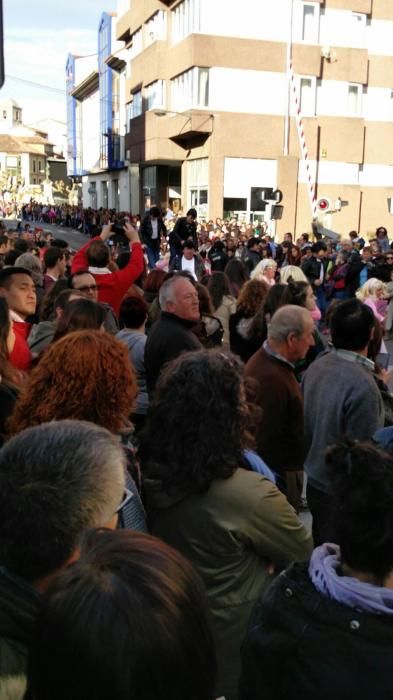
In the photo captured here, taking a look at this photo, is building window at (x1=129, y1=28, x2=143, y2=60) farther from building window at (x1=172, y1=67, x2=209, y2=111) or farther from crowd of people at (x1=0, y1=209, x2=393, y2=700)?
crowd of people at (x1=0, y1=209, x2=393, y2=700)

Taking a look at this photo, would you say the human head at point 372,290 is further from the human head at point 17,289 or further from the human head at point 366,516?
the human head at point 366,516

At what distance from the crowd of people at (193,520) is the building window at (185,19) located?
25.6 meters

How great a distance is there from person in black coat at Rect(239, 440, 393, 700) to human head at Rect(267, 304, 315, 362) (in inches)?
78.8

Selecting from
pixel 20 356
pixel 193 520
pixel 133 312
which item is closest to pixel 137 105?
pixel 133 312

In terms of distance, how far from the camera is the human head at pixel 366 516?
170 cm

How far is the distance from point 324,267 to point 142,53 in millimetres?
22728

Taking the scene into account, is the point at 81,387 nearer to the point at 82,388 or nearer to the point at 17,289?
the point at 82,388

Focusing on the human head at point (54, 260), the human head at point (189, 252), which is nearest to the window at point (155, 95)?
the human head at point (189, 252)

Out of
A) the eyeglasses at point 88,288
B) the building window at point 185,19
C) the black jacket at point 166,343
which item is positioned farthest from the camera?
the building window at point 185,19

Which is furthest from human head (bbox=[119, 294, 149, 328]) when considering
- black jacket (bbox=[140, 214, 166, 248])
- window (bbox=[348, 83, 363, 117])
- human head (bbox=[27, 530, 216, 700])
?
window (bbox=[348, 83, 363, 117])

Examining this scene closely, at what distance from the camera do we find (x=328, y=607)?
64.3 inches

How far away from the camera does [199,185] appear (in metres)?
28.8

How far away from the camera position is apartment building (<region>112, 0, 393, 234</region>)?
88.1 feet

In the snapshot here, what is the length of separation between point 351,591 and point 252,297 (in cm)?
431
